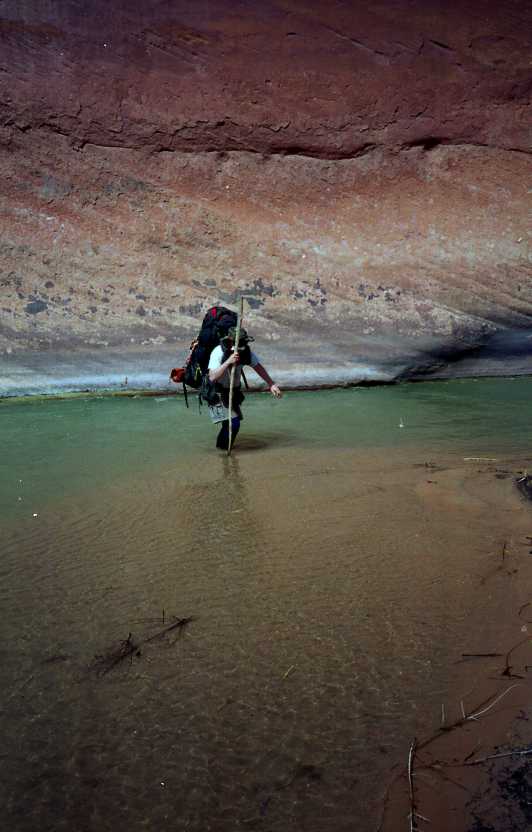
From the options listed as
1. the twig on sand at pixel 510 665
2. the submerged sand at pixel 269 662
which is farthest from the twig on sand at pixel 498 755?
the twig on sand at pixel 510 665

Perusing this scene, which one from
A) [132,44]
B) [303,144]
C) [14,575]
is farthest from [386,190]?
[14,575]

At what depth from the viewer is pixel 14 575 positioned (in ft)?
10.0

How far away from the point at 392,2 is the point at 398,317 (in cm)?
534

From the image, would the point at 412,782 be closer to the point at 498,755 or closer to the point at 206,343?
the point at 498,755

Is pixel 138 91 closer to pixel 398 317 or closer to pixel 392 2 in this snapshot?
pixel 392 2

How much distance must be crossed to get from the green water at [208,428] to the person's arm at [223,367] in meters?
0.65

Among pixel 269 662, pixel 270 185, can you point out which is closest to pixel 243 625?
pixel 269 662

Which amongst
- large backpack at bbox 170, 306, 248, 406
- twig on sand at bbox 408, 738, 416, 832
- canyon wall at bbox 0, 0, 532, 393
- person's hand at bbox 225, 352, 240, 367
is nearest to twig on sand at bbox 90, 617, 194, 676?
twig on sand at bbox 408, 738, 416, 832

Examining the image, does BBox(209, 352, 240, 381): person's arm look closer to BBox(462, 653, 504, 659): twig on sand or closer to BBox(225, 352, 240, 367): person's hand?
BBox(225, 352, 240, 367): person's hand

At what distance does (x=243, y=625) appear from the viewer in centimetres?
247

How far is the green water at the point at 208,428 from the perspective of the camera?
5.21 meters

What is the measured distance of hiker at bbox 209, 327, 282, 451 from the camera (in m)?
5.61

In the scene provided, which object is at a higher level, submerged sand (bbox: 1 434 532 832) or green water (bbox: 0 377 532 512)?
green water (bbox: 0 377 532 512)

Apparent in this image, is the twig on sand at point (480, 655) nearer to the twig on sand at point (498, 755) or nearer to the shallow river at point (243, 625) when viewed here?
the shallow river at point (243, 625)
